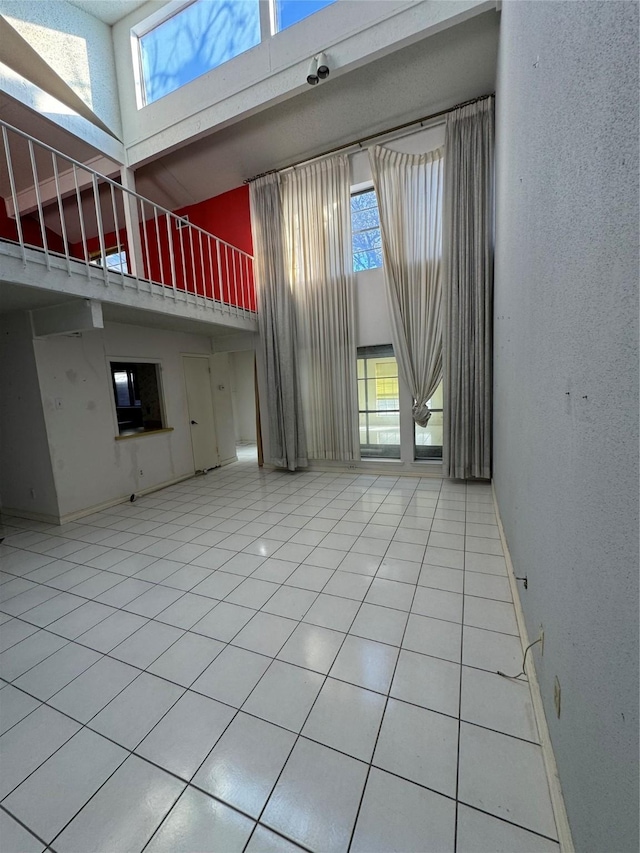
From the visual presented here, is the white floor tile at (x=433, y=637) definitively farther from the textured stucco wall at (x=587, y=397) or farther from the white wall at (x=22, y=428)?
the white wall at (x=22, y=428)

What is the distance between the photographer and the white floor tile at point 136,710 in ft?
4.73

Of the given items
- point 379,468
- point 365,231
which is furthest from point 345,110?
point 379,468

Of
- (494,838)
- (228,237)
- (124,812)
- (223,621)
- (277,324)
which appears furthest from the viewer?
(228,237)

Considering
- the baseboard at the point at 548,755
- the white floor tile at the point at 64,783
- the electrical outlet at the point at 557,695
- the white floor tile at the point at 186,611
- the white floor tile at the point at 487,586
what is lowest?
the white floor tile at the point at 186,611

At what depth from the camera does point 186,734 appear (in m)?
1.42

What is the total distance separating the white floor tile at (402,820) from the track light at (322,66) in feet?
17.3

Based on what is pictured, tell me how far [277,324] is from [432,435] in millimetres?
2808

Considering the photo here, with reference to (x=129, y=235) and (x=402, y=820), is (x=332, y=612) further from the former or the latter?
(x=129, y=235)

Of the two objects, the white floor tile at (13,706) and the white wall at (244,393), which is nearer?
the white floor tile at (13,706)

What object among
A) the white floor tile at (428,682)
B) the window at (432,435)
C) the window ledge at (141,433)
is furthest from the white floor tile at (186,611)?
the window at (432,435)

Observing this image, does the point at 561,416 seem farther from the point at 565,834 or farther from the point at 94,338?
the point at 94,338

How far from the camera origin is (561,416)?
108cm

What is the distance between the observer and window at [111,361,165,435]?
473 cm

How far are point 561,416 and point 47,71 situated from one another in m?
6.40
